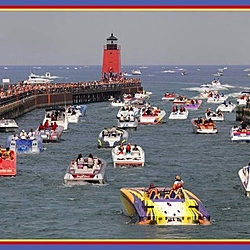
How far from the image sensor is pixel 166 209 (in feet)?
77.4

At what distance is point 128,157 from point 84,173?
554 cm

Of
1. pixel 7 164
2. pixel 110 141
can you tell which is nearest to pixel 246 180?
pixel 7 164

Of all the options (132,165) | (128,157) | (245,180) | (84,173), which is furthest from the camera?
(132,165)

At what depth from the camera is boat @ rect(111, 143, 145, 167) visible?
35.9m

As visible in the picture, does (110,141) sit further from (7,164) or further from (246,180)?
(246,180)

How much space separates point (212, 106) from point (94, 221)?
2381 inches

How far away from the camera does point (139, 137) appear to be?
5094cm

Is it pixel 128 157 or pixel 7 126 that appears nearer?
pixel 128 157

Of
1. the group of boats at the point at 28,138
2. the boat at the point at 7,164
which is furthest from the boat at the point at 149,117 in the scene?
the boat at the point at 7,164

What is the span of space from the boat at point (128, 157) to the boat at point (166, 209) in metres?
11.1

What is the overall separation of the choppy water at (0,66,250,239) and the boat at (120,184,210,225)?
30 cm

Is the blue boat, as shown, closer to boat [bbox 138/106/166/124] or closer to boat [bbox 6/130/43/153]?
boat [bbox 6/130/43/153]

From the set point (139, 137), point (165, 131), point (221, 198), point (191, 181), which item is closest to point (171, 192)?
point (221, 198)

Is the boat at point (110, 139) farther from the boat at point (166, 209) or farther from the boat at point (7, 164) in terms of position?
the boat at point (166, 209)
